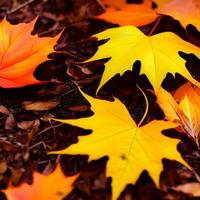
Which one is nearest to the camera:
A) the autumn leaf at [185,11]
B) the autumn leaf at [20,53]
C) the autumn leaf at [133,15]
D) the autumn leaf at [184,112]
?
the autumn leaf at [184,112]

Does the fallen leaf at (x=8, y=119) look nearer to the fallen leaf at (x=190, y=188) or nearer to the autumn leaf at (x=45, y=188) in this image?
the autumn leaf at (x=45, y=188)

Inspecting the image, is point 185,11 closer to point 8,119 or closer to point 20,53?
point 20,53

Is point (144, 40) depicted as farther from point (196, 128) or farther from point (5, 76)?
point (5, 76)

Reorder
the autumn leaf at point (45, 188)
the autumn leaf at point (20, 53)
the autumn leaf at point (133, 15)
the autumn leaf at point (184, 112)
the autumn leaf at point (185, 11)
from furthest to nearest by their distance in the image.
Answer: the autumn leaf at point (133, 15) → the autumn leaf at point (185, 11) → the autumn leaf at point (20, 53) → the autumn leaf at point (184, 112) → the autumn leaf at point (45, 188)

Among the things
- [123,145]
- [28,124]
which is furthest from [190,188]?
[28,124]

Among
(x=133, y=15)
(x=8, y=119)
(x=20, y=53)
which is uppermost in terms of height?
(x=133, y=15)

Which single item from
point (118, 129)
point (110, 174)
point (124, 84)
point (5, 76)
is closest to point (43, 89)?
point (5, 76)

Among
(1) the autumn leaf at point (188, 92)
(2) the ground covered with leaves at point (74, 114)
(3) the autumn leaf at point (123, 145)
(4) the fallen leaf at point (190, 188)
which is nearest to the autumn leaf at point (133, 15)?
(2) the ground covered with leaves at point (74, 114)
